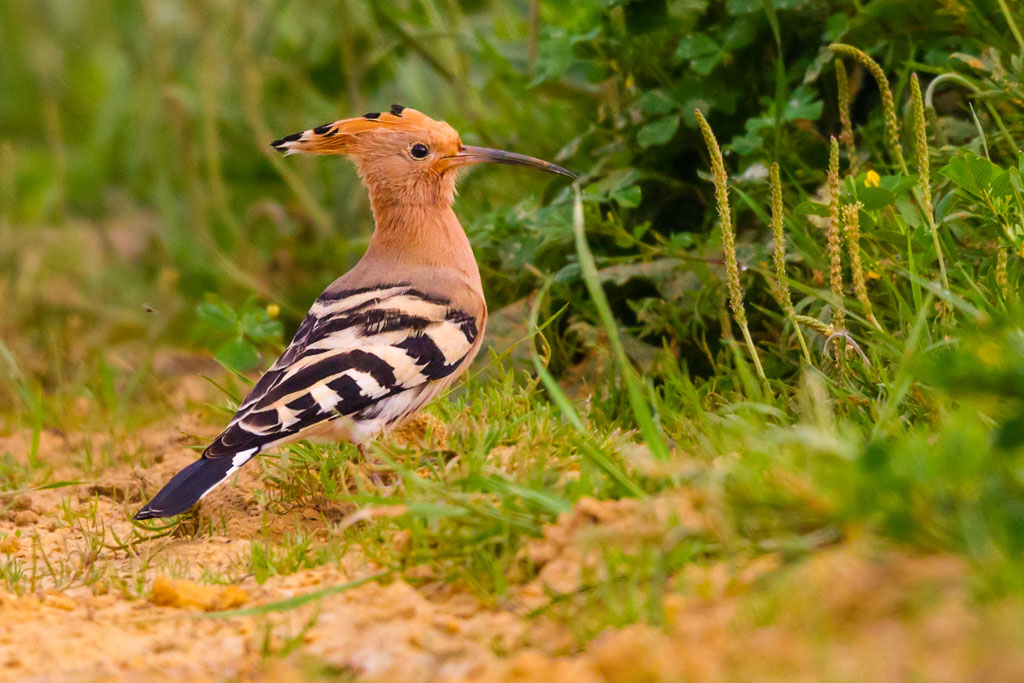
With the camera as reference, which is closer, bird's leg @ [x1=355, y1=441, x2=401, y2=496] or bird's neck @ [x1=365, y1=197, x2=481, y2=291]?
bird's leg @ [x1=355, y1=441, x2=401, y2=496]

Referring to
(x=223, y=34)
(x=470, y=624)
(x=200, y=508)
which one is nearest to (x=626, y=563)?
(x=470, y=624)

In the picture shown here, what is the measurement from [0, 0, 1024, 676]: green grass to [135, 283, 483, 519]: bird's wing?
121 millimetres

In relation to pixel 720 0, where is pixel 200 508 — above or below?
below

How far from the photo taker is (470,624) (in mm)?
2062

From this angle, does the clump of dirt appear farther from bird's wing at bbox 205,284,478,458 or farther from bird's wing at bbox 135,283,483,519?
bird's wing at bbox 205,284,478,458

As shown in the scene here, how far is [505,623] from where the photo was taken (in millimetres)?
2039

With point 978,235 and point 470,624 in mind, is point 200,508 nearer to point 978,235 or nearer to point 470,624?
point 470,624

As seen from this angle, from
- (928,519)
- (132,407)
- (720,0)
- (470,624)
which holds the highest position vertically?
(720,0)

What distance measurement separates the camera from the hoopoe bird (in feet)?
9.64

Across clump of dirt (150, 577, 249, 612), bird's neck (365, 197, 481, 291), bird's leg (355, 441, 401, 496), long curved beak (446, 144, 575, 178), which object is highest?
long curved beak (446, 144, 575, 178)

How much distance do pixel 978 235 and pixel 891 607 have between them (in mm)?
1764

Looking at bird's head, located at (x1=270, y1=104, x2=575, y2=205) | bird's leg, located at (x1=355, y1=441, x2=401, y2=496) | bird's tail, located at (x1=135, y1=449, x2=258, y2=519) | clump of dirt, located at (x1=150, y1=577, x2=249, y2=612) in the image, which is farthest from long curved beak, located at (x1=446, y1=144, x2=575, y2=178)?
clump of dirt, located at (x1=150, y1=577, x2=249, y2=612)

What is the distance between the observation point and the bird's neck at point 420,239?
145 inches

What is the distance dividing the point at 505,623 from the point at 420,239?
6.10 feet
